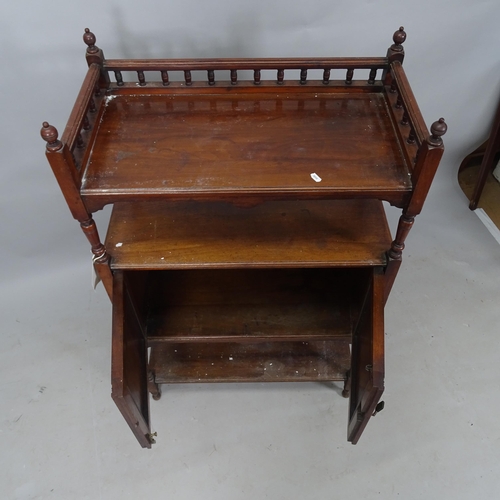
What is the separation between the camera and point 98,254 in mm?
995

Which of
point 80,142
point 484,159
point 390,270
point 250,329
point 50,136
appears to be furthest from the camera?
point 484,159

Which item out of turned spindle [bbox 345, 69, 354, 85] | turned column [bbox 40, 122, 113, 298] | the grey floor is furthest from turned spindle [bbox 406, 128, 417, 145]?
turned column [bbox 40, 122, 113, 298]

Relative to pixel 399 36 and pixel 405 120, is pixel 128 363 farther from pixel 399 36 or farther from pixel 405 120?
pixel 399 36

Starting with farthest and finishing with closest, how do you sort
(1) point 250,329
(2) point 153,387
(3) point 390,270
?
(2) point 153,387 < (1) point 250,329 < (3) point 390,270

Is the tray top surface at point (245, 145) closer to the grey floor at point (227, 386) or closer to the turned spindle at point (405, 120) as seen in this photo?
the turned spindle at point (405, 120)

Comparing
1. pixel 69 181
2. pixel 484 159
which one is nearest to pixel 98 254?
pixel 69 181

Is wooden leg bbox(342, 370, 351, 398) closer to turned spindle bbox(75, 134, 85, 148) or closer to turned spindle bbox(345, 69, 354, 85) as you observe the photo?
turned spindle bbox(345, 69, 354, 85)

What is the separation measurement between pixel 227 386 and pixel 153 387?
0.67 feet

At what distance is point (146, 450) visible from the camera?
131cm

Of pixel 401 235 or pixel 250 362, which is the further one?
pixel 250 362

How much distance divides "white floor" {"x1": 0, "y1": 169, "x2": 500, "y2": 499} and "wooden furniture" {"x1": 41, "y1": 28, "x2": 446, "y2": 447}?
0.46ft

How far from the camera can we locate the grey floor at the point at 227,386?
1.23m

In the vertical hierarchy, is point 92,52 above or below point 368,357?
above

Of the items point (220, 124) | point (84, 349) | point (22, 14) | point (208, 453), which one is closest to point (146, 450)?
point (208, 453)
